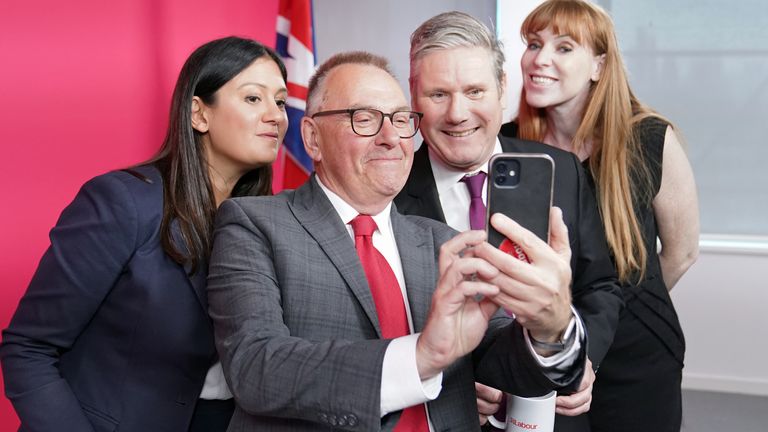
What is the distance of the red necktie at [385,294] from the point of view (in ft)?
4.44

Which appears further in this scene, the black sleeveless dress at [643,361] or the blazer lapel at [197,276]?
the black sleeveless dress at [643,361]

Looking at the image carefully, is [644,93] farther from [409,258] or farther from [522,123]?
[409,258]

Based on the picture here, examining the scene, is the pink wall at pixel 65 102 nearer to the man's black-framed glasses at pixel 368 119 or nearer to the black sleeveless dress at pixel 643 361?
the man's black-framed glasses at pixel 368 119

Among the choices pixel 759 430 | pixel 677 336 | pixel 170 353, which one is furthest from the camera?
pixel 759 430

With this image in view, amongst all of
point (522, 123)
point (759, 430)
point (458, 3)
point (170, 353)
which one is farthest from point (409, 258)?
point (458, 3)

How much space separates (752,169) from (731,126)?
288 millimetres

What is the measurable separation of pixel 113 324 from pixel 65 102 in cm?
130

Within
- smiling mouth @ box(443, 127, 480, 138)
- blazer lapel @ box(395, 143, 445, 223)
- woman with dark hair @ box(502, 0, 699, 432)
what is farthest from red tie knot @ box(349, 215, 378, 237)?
woman with dark hair @ box(502, 0, 699, 432)

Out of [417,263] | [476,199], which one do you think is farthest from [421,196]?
[417,263]

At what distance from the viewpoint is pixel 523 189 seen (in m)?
1.18

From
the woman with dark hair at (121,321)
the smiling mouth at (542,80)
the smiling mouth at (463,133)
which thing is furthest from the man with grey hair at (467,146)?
the woman with dark hair at (121,321)

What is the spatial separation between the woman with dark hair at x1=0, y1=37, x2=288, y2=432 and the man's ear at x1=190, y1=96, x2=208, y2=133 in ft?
0.62

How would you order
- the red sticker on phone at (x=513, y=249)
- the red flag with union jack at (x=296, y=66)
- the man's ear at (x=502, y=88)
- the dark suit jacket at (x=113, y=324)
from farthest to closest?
1. the red flag with union jack at (x=296, y=66)
2. the man's ear at (x=502, y=88)
3. the dark suit jacket at (x=113, y=324)
4. the red sticker on phone at (x=513, y=249)

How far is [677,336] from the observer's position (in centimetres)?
221
